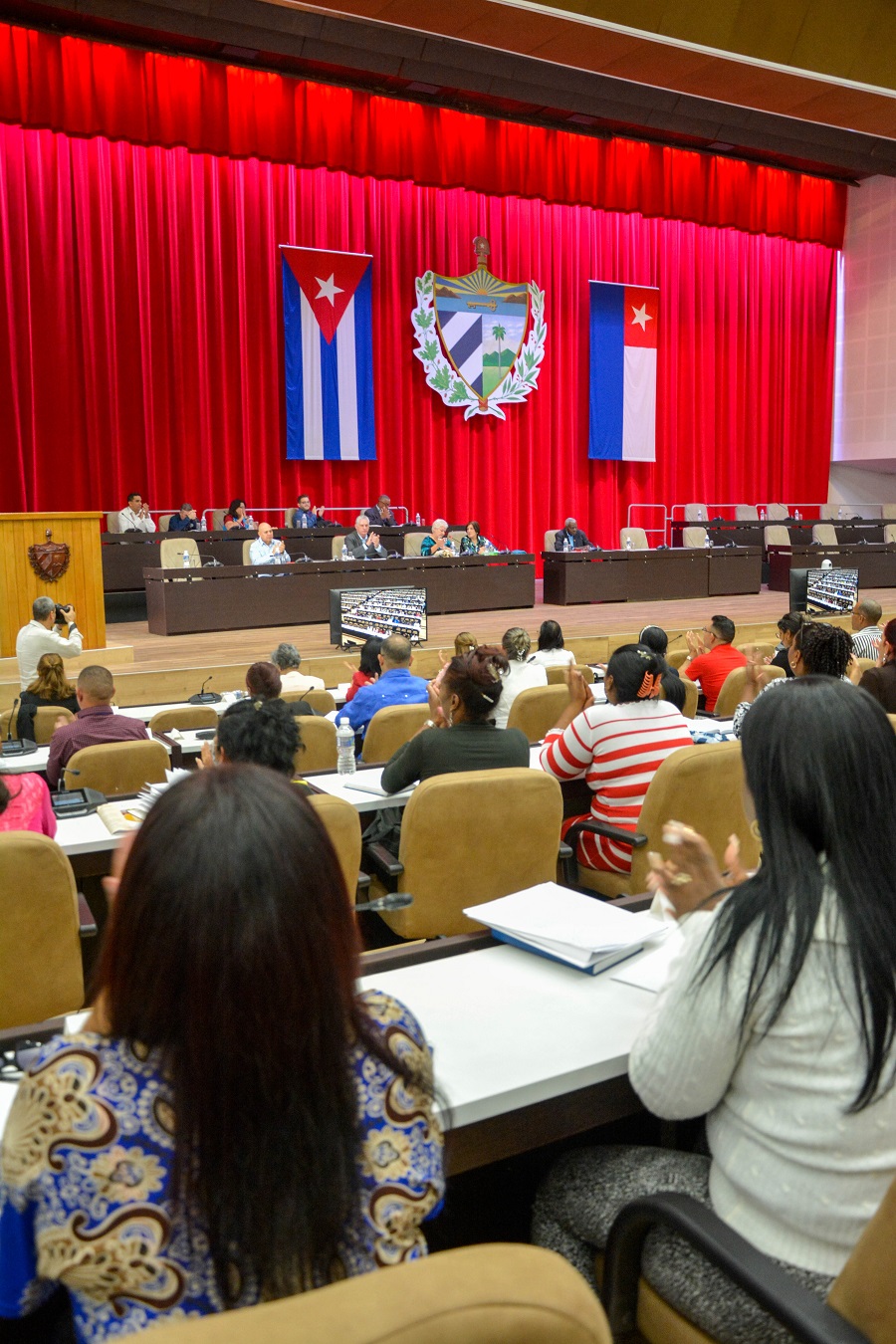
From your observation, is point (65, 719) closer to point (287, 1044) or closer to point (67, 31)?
point (287, 1044)

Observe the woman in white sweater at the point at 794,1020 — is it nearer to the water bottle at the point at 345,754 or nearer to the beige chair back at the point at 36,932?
the beige chair back at the point at 36,932

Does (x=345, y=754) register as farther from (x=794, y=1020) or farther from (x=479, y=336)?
(x=479, y=336)

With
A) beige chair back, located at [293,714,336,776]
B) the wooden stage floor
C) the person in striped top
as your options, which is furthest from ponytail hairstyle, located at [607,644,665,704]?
the wooden stage floor

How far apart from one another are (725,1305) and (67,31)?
37.9 ft

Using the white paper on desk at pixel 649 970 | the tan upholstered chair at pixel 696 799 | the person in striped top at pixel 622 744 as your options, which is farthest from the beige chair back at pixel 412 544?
the white paper on desk at pixel 649 970

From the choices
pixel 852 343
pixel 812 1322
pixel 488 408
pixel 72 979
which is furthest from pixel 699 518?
pixel 812 1322

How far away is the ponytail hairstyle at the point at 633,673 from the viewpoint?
3.09 metres

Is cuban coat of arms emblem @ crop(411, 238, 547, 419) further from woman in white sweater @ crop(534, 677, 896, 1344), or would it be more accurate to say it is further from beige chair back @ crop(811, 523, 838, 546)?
woman in white sweater @ crop(534, 677, 896, 1344)

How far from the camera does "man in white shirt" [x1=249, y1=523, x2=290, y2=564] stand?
9.56 m

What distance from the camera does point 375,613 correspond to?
7.75 metres

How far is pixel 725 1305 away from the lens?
118 cm

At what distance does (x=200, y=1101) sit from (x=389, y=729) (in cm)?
323

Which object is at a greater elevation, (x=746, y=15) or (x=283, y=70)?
(x=283, y=70)

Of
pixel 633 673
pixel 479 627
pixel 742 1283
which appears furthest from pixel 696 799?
pixel 479 627
